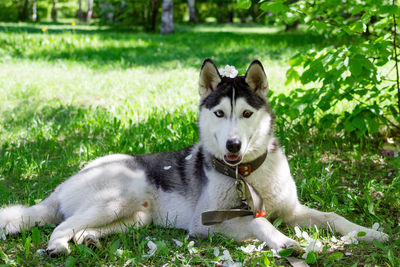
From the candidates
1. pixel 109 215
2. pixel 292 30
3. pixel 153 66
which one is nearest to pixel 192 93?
pixel 153 66

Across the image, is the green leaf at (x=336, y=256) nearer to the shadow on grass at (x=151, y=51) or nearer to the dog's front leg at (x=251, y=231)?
the dog's front leg at (x=251, y=231)

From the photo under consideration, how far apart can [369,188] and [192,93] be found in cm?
402

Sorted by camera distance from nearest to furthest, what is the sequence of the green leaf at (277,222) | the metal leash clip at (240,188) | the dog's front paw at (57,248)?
1. the dog's front paw at (57,248)
2. the metal leash clip at (240,188)
3. the green leaf at (277,222)

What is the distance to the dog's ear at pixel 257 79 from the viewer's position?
9.98 ft

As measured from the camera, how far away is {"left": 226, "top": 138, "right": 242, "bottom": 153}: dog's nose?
2.70m

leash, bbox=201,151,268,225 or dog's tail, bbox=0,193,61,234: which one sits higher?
leash, bbox=201,151,268,225

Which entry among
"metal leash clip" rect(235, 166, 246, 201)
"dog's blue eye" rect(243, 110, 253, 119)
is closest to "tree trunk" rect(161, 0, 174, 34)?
"dog's blue eye" rect(243, 110, 253, 119)

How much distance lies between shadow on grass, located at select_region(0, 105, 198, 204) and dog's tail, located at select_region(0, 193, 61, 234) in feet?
1.69

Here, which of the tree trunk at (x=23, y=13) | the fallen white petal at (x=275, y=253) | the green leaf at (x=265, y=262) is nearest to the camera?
the green leaf at (x=265, y=262)

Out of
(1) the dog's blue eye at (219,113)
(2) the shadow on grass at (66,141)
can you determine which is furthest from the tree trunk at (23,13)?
(1) the dog's blue eye at (219,113)

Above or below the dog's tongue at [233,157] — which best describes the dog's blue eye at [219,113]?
above

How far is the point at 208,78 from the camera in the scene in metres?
3.22

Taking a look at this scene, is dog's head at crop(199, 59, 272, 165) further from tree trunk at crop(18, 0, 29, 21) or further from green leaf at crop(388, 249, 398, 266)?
tree trunk at crop(18, 0, 29, 21)

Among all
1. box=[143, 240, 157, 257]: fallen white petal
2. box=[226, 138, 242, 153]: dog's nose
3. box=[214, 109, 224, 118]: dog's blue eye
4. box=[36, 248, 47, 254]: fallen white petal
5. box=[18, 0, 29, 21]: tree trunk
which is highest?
box=[18, 0, 29, 21]: tree trunk
